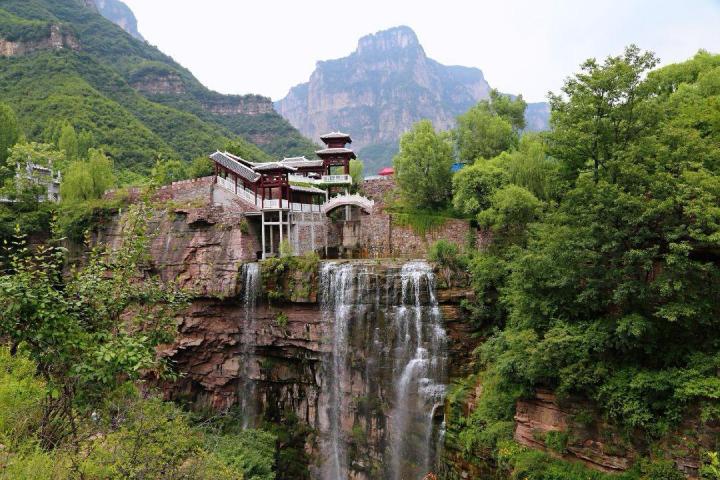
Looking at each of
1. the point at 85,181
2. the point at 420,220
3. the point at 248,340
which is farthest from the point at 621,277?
the point at 85,181

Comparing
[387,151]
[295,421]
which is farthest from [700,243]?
[387,151]

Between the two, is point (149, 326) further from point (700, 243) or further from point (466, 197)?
point (466, 197)

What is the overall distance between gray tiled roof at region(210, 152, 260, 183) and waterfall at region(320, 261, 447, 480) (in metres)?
9.16

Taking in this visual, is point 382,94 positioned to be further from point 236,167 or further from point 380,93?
point 236,167

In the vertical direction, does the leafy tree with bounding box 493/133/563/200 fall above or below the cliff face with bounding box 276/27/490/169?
below

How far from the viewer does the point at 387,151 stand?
139875 millimetres

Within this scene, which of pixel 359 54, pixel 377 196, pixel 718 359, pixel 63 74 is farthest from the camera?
pixel 359 54

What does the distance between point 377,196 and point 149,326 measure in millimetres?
26700

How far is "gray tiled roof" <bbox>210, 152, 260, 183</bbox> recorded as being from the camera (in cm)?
2881

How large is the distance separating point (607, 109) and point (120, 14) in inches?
7801

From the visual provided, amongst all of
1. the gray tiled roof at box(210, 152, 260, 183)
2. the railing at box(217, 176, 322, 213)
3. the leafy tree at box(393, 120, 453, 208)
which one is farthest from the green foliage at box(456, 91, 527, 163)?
the gray tiled roof at box(210, 152, 260, 183)

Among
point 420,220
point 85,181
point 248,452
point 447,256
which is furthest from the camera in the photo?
point 85,181

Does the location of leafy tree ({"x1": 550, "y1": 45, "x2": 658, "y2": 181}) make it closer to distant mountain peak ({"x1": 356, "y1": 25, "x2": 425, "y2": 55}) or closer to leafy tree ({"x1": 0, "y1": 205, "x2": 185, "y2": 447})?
leafy tree ({"x1": 0, "y1": 205, "x2": 185, "y2": 447})

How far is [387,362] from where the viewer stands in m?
21.0
